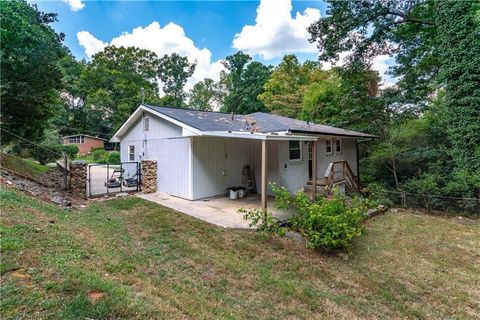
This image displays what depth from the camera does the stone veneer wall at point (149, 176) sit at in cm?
1000

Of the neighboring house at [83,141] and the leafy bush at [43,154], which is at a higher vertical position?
the neighboring house at [83,141]

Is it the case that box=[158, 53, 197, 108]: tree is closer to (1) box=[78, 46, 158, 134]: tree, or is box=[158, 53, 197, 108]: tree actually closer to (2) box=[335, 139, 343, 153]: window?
(1) box=[78, 46, 158, 134]: tree

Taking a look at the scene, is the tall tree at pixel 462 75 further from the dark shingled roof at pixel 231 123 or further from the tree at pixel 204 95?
the tree at pixel 204 95

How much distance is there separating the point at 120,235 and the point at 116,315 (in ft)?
10.8

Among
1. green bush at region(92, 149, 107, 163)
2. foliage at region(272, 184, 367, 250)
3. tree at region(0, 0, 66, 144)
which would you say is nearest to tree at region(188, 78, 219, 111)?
green bush at region(92, 149, 107, 163)

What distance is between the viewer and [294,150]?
10273mm

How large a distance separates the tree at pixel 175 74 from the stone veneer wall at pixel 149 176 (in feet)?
93.0

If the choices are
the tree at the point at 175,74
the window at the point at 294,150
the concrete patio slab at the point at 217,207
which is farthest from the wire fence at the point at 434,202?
the tree at the point at 175,74

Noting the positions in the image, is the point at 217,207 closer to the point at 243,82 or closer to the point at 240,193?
the point at 240,193

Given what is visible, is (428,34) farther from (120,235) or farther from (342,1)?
(120,235)

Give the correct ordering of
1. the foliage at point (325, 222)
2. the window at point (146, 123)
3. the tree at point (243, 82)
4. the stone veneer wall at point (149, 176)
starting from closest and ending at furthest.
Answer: the foliage at point (325, 222) < the stone veneer wall at point (149, 176) < the window at point (146, 123) < the tree at point (243, 82)

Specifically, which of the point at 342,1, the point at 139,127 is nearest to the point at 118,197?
the point at 139,127

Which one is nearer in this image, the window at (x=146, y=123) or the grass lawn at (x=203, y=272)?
the grass lawn at (x=203, y=272)

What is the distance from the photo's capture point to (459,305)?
154 inches
